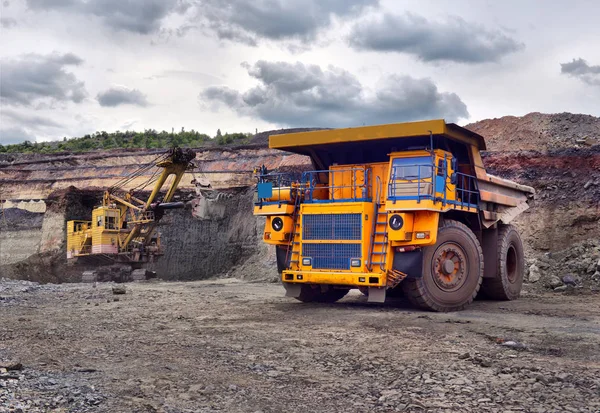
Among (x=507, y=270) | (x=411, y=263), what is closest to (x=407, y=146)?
(x=411, y=263)

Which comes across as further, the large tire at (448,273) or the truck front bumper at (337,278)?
the large tire at (448,273)

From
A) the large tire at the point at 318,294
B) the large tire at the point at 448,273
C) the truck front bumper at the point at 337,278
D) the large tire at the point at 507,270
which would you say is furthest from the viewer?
the large tire at the point at 507,270

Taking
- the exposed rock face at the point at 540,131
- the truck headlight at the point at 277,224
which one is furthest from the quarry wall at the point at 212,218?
the truck headlight at the point at 277,224

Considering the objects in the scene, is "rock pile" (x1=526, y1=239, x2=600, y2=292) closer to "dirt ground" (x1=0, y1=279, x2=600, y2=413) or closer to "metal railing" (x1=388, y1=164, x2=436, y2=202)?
"dirt ground" (x1=0, y1=279, x2=600, y2=413)

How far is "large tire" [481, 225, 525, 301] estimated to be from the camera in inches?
534

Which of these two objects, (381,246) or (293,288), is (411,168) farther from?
(293,288)

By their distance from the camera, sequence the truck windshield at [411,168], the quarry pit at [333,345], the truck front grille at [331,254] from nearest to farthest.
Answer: the quarry pit at [333,345] → the truck windshield at [411,168] → the truck front grille at [331,254]

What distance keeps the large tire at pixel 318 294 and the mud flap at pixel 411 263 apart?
82.7 inches

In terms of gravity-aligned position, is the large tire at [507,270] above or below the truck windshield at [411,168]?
below

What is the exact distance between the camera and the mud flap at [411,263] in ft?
35.8

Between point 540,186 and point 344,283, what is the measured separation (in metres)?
13.2

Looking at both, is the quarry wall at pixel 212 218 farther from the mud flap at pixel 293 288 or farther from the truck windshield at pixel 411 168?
the mud flap at pixel 293 288

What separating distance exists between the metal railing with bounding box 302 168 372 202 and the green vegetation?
35.8 meters

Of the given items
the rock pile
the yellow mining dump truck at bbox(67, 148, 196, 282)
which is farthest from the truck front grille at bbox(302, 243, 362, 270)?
the yellow mining dump truck at bbox(67, 148, 196, 282)
